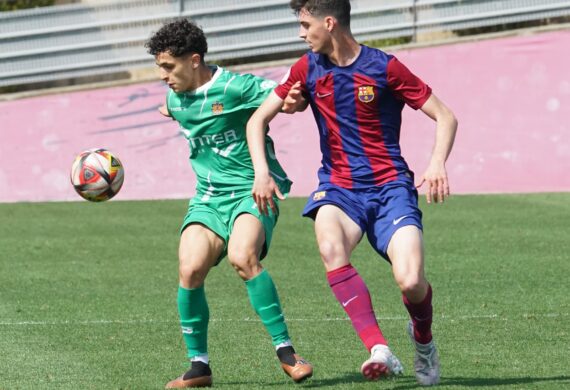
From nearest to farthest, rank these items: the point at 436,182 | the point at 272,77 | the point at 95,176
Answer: the point at 436,182
the point at 95,176
the point at 272,77

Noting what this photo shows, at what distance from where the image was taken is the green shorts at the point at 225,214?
666cm

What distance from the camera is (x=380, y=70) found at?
21.0 feet

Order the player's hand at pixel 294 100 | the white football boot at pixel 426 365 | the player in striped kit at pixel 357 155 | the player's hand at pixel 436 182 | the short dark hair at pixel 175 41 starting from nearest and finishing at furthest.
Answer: the player's hand at pixel 436 182 < the player in striped kit at pixel 357 155 < the white football boot at pixel 426 365 < the player's hand at pixel 294 100 < the short dark hair at pixel 175 41

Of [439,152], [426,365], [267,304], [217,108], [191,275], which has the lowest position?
[426,365]

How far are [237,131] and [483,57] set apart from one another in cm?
1064

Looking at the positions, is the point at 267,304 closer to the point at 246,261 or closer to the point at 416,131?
the point at 246,261

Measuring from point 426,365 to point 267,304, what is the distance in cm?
87

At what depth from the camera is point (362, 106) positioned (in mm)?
6418

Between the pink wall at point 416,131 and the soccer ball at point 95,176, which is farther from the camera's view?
Result: the pink wall at point 416,131

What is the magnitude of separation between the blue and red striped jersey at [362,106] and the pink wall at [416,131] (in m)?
10.5

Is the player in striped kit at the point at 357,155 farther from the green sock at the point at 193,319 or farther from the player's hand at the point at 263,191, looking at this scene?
the green sock at the point at 193,319

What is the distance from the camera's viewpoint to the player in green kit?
257 inches

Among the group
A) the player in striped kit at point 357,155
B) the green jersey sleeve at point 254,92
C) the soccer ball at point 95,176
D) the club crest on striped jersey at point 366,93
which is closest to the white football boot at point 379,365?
the player in striped kit at point 357,155

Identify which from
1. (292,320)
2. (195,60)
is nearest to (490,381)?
(195,60)
